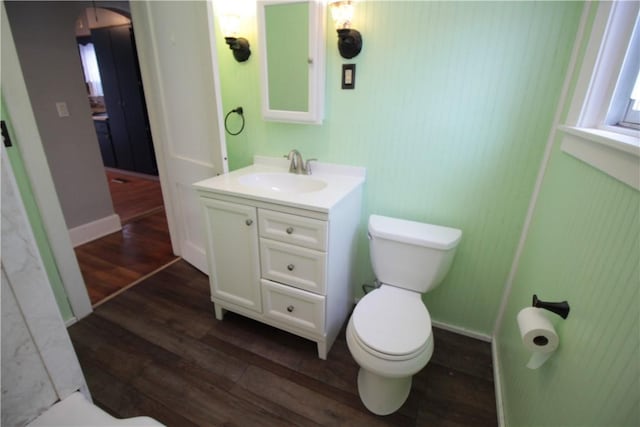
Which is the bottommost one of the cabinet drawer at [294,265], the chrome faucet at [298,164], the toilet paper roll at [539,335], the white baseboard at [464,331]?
the white baseboard at [464,331]

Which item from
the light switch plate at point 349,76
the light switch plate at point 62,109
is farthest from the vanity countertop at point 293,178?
the light switch plate at point 62,109

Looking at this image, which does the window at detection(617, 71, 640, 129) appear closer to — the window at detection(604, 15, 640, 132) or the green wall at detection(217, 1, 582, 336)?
the window at detection(604, 15, 640, 132)

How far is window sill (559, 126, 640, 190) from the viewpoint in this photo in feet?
2.21

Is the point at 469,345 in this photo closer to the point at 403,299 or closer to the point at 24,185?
the point at 403,299

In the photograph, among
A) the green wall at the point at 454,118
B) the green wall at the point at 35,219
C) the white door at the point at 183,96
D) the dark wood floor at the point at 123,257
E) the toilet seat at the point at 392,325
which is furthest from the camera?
the dark wood floor at the point at 123,257

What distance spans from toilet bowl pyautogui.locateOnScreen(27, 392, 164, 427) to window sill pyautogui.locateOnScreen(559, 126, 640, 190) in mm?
1291

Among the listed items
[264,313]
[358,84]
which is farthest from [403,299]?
[358,84]

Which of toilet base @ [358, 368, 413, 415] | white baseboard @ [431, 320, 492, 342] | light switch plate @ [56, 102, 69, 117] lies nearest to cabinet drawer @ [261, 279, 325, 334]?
toilet base @ [358, 368, 413, 415]

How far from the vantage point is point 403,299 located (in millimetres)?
1446

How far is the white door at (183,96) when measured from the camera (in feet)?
5.37

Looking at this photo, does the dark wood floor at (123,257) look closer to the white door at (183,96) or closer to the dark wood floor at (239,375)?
the dark wood floor at (239,375)

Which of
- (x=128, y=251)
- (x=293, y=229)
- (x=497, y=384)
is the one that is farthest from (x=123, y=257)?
(x=497, y=384)

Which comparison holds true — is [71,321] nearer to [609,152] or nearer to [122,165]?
[609,152]

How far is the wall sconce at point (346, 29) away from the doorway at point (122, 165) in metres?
2.05
